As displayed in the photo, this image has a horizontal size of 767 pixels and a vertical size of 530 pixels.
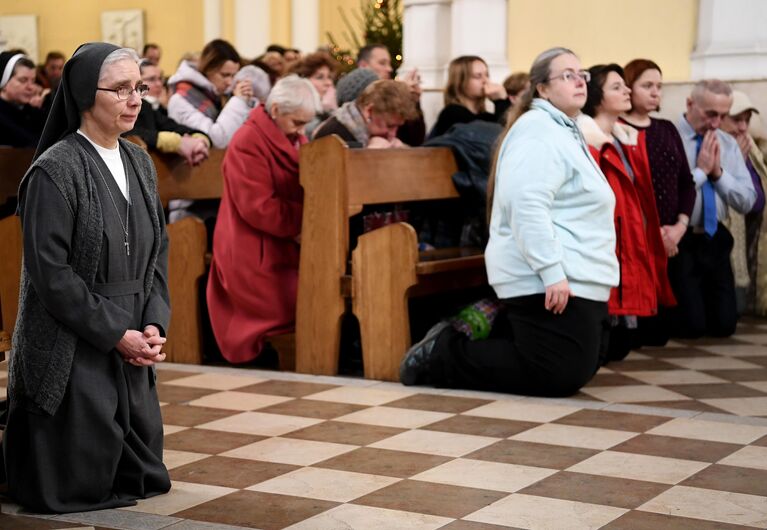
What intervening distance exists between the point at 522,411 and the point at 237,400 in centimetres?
125

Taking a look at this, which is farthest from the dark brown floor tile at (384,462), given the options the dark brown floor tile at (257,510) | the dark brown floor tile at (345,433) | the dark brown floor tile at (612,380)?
the dark brown floor tile at (612,380)

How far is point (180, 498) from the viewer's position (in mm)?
4164

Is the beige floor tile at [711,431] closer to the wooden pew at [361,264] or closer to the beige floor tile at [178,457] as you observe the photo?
the wooden pew at [361,264]

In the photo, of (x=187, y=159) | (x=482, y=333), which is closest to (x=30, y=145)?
(x=187, y=159)

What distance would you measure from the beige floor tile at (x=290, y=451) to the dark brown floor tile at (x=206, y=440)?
5 centimetres

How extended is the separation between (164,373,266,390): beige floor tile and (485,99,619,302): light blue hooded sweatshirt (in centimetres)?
130

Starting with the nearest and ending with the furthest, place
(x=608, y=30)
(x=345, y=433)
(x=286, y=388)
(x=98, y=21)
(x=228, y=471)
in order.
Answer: (x=228, y=471)
(x=345, y=433)
(x=286, y=388)
(x=608, y=30)
(x=98, y=21)

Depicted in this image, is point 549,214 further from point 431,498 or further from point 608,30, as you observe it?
point 608,30

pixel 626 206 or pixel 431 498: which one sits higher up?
pixel 626 206

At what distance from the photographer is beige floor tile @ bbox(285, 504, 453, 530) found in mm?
3861

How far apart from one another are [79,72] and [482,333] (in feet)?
8.71

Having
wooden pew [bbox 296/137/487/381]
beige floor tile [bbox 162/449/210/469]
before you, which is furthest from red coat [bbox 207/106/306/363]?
beige floor tile [bbox 162/449/210/469]

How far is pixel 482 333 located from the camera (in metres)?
6.09

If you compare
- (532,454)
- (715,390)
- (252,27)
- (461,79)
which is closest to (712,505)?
(532,454)
